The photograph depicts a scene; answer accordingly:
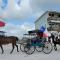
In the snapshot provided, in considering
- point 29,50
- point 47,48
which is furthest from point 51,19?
point 29,50

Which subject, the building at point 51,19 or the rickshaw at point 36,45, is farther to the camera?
the building at point 51,19

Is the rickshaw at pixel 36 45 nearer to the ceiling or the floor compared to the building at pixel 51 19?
nearer to the floor

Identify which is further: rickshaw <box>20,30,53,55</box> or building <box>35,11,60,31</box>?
building <box>35,11,60,31</box>

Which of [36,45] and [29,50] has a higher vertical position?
[36,45]

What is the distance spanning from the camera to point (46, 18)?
60.0 meters

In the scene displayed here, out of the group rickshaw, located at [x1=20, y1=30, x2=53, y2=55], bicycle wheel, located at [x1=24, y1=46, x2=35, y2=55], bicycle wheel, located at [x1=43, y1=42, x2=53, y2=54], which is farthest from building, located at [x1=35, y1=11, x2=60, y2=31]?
bicycle wheel, located at [x1=24, y1=46, x2=35, y2=55]

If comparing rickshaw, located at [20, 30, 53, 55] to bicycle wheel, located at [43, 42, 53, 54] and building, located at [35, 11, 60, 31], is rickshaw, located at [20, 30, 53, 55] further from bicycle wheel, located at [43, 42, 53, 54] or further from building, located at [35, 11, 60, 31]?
building, located at [35, 11, 60, 31]

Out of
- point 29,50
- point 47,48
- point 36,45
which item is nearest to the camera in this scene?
point 29,50

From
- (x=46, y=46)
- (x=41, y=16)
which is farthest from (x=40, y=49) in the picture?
(x=41, y=16)

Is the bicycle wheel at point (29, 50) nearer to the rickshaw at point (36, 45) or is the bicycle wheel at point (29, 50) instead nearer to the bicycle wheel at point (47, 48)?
the rickshaw at point (36, 45)

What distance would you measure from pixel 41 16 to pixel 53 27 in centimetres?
879

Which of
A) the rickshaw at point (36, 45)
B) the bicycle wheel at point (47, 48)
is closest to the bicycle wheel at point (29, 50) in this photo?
the rickshaw at point (36, 45)

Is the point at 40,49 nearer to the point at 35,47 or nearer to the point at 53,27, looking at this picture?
the point at 35,47

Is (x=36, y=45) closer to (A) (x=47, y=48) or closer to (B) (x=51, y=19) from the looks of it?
(A) (x=47, y=48)
